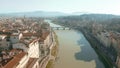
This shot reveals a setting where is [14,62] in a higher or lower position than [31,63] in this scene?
higher

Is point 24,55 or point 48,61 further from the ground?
point 24,55

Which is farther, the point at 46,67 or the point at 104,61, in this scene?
the point at 104,61

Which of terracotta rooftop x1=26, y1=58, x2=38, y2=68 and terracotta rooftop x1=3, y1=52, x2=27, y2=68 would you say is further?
terracotta rooftop x1=26, y1=58, x2=38, y2=68

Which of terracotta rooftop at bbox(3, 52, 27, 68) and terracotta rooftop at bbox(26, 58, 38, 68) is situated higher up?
terracotta rooftop at bbox(3, 52, 27, 68)

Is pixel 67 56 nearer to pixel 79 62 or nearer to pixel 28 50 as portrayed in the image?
pixel 79 62

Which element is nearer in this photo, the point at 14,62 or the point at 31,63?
the point at 14,62

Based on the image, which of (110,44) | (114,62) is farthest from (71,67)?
(110,44)

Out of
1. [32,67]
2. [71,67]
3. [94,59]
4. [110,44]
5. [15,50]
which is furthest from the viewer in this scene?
[110,44]

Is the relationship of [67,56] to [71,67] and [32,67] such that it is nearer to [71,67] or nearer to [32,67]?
[71,67]

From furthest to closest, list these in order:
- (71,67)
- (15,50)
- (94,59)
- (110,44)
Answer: (110,44) → (94,59) → (71,67) → (15,50)

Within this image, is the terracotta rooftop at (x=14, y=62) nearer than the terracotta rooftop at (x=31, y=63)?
Yes

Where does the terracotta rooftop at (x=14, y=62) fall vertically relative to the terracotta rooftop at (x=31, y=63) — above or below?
above
